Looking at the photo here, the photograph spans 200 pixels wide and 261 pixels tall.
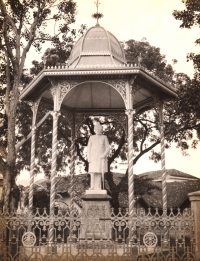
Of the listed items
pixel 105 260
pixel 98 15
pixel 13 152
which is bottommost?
pixel 105 260

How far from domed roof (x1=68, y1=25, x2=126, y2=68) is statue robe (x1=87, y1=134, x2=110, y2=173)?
2648 mm

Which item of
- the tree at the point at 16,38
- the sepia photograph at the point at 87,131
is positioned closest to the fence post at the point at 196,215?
the sepia photograph at the point at 87,131

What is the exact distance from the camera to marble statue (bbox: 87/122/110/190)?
12781 mm

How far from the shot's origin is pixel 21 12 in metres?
17.0

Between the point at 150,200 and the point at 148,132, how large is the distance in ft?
34.0

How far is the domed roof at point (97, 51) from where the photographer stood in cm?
1345

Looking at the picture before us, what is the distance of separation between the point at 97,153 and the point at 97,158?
7.1 inches

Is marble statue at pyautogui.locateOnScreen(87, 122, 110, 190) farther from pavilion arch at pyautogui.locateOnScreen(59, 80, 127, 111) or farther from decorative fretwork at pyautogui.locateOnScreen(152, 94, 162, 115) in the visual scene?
decorative fretwork at pyautogui.locateOnScreen(152, 94, 162, 115)

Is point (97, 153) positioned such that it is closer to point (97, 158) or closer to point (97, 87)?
point (97, 158)

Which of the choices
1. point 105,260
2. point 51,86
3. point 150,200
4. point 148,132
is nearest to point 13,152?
point 51,86

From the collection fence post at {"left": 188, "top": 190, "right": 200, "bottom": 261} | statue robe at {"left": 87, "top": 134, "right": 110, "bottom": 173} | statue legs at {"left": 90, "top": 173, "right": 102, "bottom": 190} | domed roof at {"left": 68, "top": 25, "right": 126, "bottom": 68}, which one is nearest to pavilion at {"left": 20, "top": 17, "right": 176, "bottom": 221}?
domed roof at {"left": 68, "top": 25, "right": 126, "bottom": 68}

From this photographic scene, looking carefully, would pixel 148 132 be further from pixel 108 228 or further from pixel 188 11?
pixel 108 228

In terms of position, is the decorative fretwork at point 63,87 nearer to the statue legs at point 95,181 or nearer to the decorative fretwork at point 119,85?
the decorative fretwork at point 119,85

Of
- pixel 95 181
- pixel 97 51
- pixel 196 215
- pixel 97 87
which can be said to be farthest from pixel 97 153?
pixel 196 215
